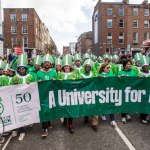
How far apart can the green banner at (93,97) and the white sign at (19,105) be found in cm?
19

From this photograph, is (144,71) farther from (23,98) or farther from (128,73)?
(23,98)

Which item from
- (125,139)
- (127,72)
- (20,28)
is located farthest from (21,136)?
(20,28)

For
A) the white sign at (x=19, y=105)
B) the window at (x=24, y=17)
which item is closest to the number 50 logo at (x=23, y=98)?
the white sign at (x=19, y=105)

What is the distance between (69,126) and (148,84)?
99.0 inches

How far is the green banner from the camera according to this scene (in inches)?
256

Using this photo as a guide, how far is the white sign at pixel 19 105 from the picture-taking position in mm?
5984

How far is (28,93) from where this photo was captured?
626 centimetres

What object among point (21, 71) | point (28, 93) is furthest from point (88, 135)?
point (21, 71)

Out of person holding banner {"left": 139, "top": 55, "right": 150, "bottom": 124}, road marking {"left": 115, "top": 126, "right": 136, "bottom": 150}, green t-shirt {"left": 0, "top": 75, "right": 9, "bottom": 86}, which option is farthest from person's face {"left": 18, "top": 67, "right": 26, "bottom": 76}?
person holding banner {"left": 139, "top": 55, "right": 150, "bottom": 124}

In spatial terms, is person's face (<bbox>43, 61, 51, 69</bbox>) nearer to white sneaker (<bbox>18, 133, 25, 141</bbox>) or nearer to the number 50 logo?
the number 50 logo

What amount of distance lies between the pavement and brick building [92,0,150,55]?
51513mm

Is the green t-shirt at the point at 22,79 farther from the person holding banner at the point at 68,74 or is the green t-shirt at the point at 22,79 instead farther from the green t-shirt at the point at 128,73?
the green t-shirt at the point at 128,73

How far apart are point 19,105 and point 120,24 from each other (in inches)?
2189

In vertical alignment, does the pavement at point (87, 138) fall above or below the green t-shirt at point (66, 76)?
below
